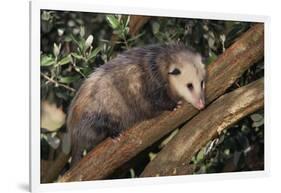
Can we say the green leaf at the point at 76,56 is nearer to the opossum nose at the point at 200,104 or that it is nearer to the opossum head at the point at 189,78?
the opossum head at the point at 189,78

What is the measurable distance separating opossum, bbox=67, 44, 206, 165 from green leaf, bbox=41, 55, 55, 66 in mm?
237

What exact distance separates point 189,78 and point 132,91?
39cm

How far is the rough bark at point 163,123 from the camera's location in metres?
3.65

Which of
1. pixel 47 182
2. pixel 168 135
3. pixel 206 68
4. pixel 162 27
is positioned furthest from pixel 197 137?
pixel 47 182

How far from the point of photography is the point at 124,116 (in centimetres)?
368

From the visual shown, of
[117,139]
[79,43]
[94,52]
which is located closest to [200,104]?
[117,139]

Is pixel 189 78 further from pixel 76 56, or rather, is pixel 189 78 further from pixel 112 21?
pixel 76 56

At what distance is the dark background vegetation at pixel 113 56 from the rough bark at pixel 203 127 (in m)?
0.05

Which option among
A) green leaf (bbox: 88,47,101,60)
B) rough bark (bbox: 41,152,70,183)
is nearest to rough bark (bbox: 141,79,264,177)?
rough bark (bbox: 41,152,70,183)

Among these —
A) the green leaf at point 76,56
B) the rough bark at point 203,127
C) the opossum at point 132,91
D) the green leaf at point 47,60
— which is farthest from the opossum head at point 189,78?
the green leaf at point 47,60

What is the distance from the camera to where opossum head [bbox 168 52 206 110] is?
12.4ft

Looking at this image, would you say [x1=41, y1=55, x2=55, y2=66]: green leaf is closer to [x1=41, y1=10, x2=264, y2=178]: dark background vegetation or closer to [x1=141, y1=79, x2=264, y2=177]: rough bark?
[x1=41, y1=10, x2=264, y2=178]: dark background vegetation

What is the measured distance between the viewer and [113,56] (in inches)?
145

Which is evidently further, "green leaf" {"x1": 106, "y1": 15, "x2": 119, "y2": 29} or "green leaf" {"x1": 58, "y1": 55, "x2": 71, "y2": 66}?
"green leaf" {"x1": 106, "y1": 15, "x2": 119, "y2": 29}
